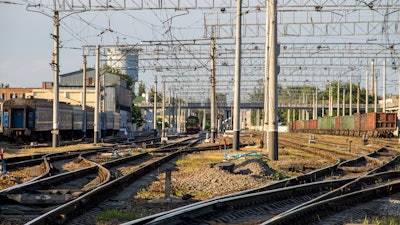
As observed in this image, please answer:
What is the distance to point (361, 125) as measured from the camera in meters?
58.0

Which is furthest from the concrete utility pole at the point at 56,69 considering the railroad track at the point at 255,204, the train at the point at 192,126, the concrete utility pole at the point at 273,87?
the train at the point at 192,126

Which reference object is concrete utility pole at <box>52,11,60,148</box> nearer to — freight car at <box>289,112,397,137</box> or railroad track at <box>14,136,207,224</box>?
railroad track at <box>14,136,207,224</box>

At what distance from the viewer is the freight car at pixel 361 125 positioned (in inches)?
2128

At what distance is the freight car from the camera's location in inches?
2128

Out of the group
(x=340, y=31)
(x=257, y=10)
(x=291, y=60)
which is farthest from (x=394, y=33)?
(x=291, y=60)

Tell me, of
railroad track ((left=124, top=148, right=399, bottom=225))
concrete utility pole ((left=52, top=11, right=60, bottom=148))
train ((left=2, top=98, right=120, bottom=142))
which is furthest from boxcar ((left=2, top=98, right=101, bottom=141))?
railroad track ((left=124, top=148, right=399, bottom=225))

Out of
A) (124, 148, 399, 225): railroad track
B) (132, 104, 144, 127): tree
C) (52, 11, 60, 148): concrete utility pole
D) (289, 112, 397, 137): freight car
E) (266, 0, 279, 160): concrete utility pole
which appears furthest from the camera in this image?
(132, 104, 144, 127): tree

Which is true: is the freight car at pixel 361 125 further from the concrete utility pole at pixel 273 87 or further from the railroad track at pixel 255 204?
the railroad track at pixel 255 204

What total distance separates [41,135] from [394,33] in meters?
26.4

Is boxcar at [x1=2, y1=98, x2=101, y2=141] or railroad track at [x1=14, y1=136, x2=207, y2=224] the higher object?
boxcar at [x1=2, y1=98, x2=101, y2=141]

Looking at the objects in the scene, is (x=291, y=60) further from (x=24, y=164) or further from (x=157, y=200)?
(x=157, y=200)

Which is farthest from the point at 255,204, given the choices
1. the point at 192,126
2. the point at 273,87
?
the point at 192,126

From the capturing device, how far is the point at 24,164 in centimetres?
1938

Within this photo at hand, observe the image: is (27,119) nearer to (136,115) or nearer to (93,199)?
(93,199)
